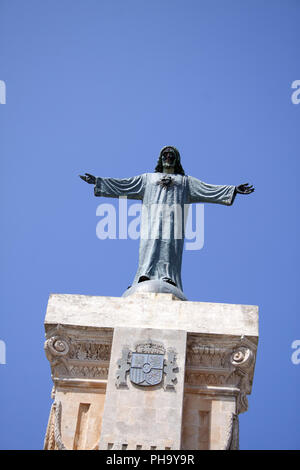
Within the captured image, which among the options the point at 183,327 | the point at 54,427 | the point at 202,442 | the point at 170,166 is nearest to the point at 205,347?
the point at 183,327

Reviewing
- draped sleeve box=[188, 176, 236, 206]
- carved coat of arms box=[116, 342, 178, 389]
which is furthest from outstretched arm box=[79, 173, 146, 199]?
carved coat of arms box=[116, 342, 178, 389]

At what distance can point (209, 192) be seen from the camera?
882 inches

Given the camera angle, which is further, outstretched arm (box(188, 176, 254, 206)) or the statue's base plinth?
outstretched arm (box(188, 176, 254, 206))

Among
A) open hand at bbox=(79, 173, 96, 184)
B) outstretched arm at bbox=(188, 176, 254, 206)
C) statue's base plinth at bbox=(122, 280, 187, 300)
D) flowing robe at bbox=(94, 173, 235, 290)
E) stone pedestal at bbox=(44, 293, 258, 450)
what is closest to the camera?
stone pedestal at bbox=(44, 293, 258, 450)

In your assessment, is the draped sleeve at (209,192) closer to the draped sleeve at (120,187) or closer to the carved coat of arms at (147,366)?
the draped sleeve at (120,187)

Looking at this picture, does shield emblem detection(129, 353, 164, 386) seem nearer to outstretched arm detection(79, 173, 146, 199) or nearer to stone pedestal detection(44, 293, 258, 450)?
stone pedestal detection(44, 293, 258, 450)

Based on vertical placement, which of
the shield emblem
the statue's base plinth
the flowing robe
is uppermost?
the flowing robe

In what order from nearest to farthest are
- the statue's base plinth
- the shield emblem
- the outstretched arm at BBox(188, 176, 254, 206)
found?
the shield emblem → the statue's base plinth → the outstretched arm at BBox(188, 176, 254, 206)

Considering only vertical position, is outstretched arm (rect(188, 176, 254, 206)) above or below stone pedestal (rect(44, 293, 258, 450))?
above

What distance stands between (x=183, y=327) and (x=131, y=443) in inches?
101

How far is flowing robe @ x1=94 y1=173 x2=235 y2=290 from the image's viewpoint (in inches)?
842

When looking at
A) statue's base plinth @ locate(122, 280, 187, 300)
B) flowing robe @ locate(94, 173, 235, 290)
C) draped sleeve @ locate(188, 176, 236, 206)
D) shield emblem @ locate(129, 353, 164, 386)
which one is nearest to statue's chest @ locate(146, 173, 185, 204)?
flowing robe @ locate(94, 173, 235, 290)

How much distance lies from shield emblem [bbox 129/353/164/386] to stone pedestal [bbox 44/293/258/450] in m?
0.02

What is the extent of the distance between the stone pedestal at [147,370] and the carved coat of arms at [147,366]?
18mm
